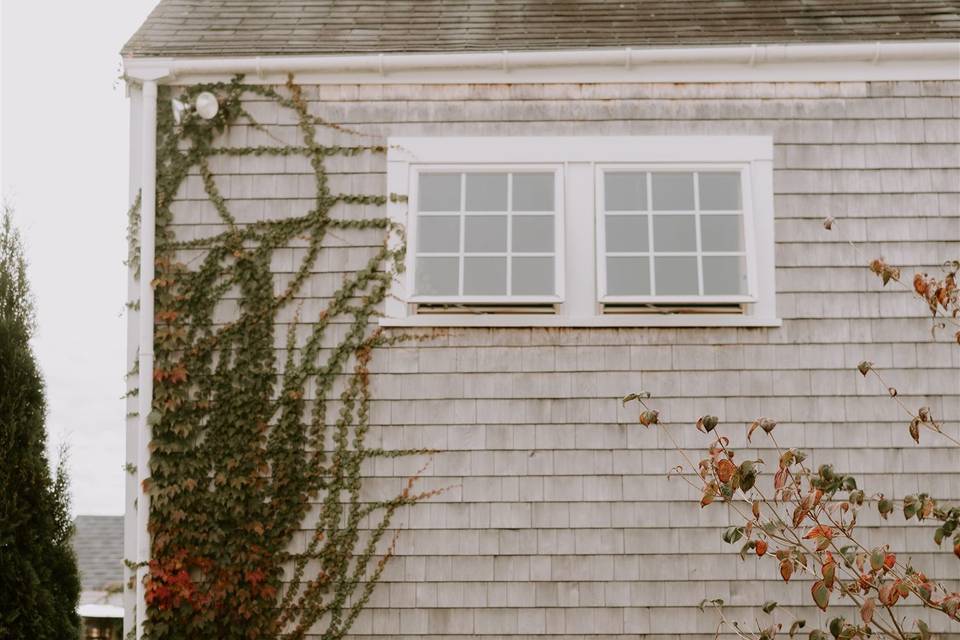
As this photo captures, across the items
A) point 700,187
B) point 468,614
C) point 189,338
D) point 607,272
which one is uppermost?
point 700,187

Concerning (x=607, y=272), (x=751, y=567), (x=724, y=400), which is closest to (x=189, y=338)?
(x=607, y=272)

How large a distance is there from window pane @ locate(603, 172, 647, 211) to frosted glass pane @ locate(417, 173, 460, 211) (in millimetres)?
951

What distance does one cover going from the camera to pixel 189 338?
6098 mm

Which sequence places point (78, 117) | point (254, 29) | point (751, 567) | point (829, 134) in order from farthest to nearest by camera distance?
point (78, 117) < point (254, 29) < point (829, 134) < point (751, 567)

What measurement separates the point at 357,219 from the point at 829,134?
306 centimetres

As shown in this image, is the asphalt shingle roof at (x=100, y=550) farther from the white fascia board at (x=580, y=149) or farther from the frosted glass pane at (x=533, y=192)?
the frosted glass pane at (x=533, y=192)

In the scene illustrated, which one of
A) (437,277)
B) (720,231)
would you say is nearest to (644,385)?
(720,231)

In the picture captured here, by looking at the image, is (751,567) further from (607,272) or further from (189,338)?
(189,338)

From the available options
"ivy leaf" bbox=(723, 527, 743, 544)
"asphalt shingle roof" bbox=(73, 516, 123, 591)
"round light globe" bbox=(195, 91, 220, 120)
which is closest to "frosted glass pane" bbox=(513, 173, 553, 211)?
"round light globe" bbox=(195, 91, 220, 120)

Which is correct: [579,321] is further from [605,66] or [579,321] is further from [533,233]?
[605,66]

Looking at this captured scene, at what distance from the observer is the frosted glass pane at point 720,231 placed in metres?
6.07

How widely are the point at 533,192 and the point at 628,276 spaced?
81 centimetres

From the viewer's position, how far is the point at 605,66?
244 inches

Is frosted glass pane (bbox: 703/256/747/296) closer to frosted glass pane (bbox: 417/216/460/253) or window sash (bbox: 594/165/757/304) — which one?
window sash (bbox: 594/165/757/304)
